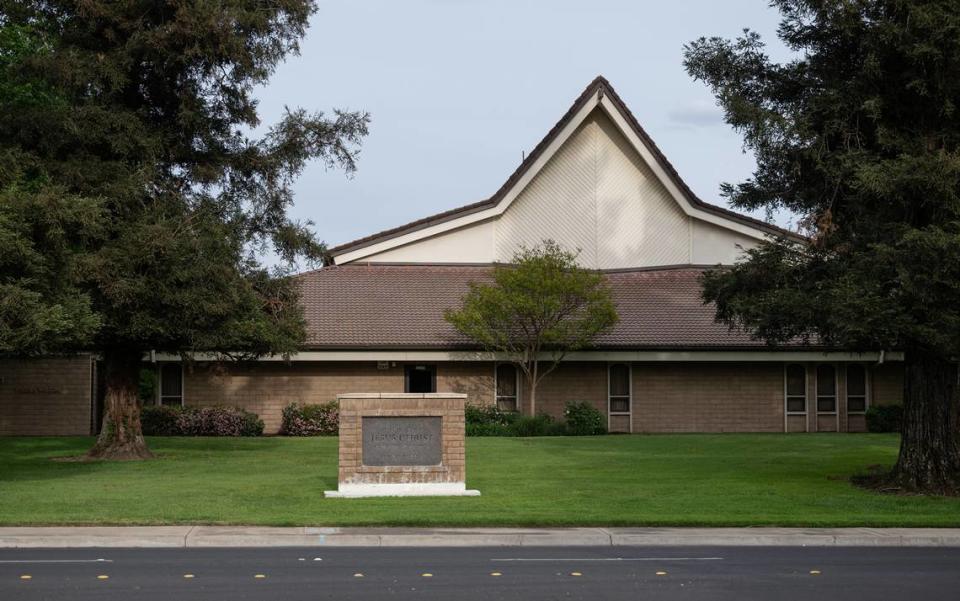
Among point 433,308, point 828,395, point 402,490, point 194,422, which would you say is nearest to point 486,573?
point 402,490

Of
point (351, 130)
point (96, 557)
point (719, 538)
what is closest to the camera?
point (96, 557)

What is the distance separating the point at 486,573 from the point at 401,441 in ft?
21.6

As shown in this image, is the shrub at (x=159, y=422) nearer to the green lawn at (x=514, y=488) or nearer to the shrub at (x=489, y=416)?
the green lawn at (x=514, y=488)

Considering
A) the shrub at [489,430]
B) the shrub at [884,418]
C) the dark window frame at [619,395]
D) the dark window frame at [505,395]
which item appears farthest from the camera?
the dark window frame at [619,395]

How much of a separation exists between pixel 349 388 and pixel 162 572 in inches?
905

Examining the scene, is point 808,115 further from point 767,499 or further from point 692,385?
point 692,385

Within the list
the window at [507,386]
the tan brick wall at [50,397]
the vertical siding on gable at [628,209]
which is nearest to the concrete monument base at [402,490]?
the window at [507,386]

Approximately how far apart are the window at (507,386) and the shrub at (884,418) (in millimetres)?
10325

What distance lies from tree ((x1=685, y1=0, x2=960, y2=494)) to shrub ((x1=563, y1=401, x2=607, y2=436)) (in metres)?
12.4

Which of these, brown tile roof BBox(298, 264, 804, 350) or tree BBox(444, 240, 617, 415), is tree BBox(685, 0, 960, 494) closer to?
tree BBox(444, 240, 617, 415)

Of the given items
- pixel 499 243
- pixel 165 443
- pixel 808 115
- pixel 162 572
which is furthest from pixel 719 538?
pixel 499 243

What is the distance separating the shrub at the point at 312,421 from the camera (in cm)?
3403

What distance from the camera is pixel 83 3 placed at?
78.4ft

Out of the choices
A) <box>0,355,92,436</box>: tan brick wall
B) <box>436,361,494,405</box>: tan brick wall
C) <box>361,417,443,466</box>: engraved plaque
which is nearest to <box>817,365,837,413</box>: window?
<box>436,361,494,405</box>: tan brick wall
